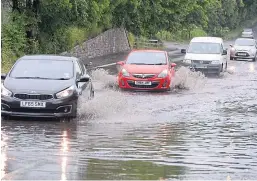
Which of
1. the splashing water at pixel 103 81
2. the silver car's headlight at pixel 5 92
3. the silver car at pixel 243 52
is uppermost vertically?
the silver car's headlight at pixel 5 92

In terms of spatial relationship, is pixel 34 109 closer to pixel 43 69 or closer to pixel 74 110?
pixel 74 110

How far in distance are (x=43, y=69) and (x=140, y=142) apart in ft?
14.5

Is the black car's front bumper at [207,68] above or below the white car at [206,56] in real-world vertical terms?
below

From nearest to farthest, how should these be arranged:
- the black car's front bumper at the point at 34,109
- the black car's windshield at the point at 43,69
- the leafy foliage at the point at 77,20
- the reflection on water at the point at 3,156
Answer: the reflection on water at the point at 3,156, the black car's front bumper at the point at 34,109, the black car's windshield at the point at 43,69, the leafy foliage at the point at 77,20

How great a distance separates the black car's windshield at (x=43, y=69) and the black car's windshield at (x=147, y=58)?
7.72 meters

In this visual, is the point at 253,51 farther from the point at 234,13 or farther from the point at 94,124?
the point at 234,13

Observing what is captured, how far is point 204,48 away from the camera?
3391 centimetres

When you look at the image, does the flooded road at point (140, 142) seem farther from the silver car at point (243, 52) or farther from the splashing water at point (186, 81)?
the silver car at point (243, 52)

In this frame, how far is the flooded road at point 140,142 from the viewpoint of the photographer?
31.4ft

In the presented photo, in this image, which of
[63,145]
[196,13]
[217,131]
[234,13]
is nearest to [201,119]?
[217,131]

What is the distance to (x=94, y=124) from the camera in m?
14.8

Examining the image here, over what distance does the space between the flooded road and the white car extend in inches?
445

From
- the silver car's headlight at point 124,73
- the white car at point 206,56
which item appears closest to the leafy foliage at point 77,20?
the white car at point 206,56

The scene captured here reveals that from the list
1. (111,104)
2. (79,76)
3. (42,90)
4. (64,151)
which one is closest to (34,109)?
(42,90)
